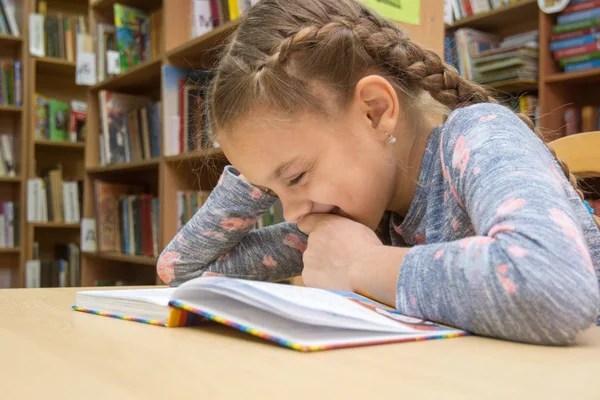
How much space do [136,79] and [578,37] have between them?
174 cm

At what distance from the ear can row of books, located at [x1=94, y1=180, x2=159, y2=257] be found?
5.66 ft

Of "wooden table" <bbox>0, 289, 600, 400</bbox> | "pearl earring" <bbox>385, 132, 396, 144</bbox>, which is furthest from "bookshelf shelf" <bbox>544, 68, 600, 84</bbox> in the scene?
"wooden table" <bbox>0, 289, 600, 400</bbox>

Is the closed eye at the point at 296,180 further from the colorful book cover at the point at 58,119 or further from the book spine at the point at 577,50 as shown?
the colorful book cover at the point at 58,119

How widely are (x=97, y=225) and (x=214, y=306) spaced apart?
2350 mm

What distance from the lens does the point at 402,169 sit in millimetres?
909

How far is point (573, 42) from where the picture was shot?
85.6 inches

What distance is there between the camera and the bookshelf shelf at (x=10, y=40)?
11.1 feet

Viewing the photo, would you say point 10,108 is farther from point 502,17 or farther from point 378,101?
point 378,101

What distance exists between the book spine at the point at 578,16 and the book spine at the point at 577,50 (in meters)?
0.10

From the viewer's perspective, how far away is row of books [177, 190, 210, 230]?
7.07 ft

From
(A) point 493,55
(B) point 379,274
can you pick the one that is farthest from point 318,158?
(A) point 493,55

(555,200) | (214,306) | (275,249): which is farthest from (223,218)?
(555,200)

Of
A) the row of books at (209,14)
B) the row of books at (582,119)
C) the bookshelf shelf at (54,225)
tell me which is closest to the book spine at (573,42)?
the row of books at (582,119)

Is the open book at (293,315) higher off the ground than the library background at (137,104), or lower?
lower
